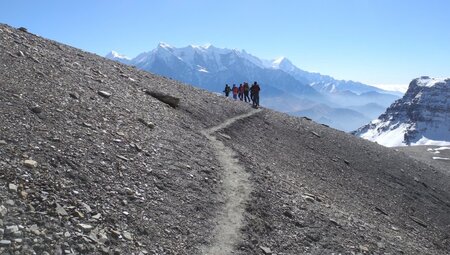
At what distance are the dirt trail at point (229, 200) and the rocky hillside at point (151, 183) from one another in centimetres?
7

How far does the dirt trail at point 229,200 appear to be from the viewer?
15.6 m

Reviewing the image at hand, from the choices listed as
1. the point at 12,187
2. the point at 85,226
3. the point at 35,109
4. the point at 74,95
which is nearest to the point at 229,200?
the point at 85,226

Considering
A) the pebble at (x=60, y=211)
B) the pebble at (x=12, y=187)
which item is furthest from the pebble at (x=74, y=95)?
the pebble at (x=60, y=211)

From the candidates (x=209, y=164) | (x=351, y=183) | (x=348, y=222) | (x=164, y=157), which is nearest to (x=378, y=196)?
(x=351, y=183)

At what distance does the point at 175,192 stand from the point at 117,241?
5090 millimetres

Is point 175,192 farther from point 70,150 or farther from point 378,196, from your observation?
point 378,196

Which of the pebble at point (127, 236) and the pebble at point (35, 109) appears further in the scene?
the pebble at point (35, 109)

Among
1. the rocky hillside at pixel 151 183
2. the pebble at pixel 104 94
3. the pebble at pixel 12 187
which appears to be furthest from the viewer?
the pebble at pixel 104 94

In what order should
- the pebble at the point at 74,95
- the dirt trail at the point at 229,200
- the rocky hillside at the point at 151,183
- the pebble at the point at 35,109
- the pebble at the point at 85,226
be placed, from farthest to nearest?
the pebble at the point at 74,95
the pebble at the point at 35,109
the dirt trail at the point at 229,200
the rocky hillside at the point at 151,183
the pebble at the point at 85,226

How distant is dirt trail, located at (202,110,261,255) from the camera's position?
51.2ft

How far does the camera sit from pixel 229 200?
19375mm

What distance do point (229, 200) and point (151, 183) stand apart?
156 inches

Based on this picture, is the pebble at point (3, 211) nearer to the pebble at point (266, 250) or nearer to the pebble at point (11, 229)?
the pebble at point (11, 229)

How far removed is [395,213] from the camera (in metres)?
32.1
